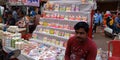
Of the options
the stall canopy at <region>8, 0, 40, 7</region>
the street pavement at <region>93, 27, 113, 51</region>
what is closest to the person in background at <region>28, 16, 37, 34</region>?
the stall canopy at <region>8, 0, 40, 7</region>

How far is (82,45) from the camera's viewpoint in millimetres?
3193

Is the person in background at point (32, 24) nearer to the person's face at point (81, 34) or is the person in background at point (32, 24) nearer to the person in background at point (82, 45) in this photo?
the person in background at point (82, 45)

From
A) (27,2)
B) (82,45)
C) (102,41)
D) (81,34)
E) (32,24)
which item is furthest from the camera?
(102,41)

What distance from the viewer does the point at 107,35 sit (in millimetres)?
16422

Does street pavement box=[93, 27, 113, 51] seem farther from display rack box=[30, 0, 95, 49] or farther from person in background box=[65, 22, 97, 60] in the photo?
person in background box=[65, 22, 97, 60]

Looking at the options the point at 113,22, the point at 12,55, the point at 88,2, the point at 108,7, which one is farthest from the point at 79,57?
the point at 108,7

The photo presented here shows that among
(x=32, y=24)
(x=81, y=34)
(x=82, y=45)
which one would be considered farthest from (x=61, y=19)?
(x=32, y=24)

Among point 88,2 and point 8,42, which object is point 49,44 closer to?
point 8,42

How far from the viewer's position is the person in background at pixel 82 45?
10.0 ft

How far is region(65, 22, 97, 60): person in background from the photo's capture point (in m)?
3.06

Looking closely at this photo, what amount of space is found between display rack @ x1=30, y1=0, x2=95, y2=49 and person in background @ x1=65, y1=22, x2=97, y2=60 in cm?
263

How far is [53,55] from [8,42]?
2082mm

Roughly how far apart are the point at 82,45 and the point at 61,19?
146 inches

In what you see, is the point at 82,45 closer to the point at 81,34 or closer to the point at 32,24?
the point at 81,34
